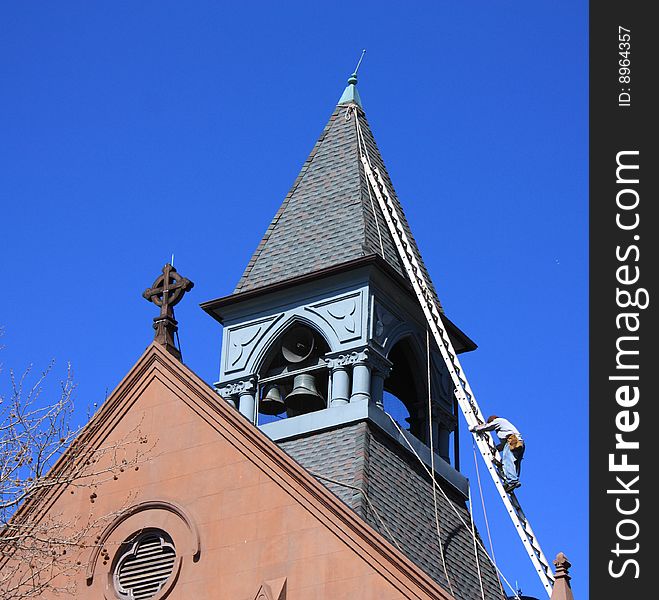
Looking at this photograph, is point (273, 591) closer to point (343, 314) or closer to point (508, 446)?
point (508, 446)

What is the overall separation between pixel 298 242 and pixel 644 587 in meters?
12.8

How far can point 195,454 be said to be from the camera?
27406mm

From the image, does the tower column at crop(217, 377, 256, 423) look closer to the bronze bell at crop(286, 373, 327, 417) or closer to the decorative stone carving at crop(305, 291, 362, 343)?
the bronze bell at crop(286, 373, 327, 417)

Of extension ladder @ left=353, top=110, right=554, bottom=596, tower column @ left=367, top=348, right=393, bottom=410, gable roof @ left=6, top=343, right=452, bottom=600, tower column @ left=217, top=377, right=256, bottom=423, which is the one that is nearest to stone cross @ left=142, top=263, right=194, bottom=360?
gable roof @ left=6, top=343, right=452, bottom=600

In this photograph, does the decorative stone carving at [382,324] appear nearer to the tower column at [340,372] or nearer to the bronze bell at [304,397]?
the tower column at [340,372]

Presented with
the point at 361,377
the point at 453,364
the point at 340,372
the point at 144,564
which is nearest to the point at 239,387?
the point at 340,372

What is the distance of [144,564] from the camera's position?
26859mm

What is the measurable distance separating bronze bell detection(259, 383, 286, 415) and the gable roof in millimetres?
3209

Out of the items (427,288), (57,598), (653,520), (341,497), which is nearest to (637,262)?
(653,520)

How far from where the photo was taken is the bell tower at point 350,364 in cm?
2861

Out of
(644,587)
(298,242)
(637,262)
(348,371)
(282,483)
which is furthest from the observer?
(298,242)

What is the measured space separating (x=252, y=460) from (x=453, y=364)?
5782 mm

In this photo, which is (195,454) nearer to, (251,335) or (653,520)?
(251,335)

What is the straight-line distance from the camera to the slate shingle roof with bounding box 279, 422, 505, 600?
88.8 feet
